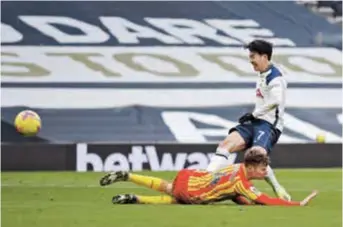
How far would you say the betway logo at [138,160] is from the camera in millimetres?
21078

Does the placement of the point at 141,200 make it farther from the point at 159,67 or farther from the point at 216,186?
the point at 159,67

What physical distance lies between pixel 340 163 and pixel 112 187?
27.8 feet

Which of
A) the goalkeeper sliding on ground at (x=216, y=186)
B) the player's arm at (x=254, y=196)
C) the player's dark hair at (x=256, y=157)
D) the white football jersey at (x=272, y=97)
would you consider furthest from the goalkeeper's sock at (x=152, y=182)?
the white football jersey at (x=272, y=97)

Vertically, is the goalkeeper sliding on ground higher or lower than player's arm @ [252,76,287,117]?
lower

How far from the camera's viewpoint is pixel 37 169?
68.7 ft

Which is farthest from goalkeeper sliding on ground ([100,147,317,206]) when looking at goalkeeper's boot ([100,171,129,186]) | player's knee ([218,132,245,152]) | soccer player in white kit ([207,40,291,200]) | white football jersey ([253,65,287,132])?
white football jersey ([253,65,287,132])

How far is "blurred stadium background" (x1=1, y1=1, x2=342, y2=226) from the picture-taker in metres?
24.5

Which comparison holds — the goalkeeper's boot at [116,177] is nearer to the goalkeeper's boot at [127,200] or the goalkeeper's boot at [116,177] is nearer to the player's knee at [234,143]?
the goalkeeper's boot at [127,200]

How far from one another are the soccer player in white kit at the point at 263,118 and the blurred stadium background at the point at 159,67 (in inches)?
427

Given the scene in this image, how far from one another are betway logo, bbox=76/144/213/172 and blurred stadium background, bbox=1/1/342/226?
219cm

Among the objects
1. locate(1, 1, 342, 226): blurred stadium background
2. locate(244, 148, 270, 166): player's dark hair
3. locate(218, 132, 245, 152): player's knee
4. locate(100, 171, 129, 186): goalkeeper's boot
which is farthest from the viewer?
locate(1, 1, 342, 226): blurred stadium background

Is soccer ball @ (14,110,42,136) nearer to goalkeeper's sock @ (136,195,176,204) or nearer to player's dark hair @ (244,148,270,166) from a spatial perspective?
goalkeeper's sock @ (136,195,176,204)

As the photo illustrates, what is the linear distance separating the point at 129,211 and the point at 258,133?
253cm

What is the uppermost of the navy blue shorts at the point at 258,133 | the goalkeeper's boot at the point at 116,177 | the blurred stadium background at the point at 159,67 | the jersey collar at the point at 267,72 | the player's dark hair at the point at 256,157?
the jersey collar at the point at 267,72
